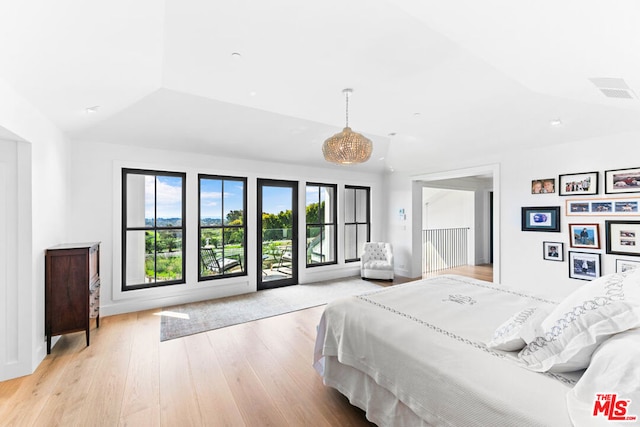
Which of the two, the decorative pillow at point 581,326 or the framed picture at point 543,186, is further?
the framed picture at point 543,186

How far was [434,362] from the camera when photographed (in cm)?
138

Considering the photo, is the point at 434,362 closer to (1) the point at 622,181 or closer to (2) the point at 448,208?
(1) the point at 622,181

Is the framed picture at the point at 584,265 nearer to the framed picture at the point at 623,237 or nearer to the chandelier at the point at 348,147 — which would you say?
the framed picture at the point at 623,237

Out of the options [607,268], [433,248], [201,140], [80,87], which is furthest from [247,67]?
[433,248]

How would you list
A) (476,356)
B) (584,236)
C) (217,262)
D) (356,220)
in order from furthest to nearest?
(356,220) < (217,262) < (584,236) < (476,356)

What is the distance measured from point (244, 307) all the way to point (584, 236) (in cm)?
468

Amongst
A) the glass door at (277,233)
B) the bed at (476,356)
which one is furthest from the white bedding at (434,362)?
the glass door at (277,233)

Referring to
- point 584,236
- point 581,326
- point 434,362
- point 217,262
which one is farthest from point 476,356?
point 217,262

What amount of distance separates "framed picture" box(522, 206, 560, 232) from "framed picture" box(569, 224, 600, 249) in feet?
0.59

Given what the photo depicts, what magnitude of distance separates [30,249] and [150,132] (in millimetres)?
1862

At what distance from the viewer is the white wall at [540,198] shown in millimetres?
3541

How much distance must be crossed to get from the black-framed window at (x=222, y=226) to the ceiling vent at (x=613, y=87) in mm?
4381

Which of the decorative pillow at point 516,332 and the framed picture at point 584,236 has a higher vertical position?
the framed picture at point 584,236

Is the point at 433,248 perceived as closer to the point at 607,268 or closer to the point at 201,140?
the point at 607,268
